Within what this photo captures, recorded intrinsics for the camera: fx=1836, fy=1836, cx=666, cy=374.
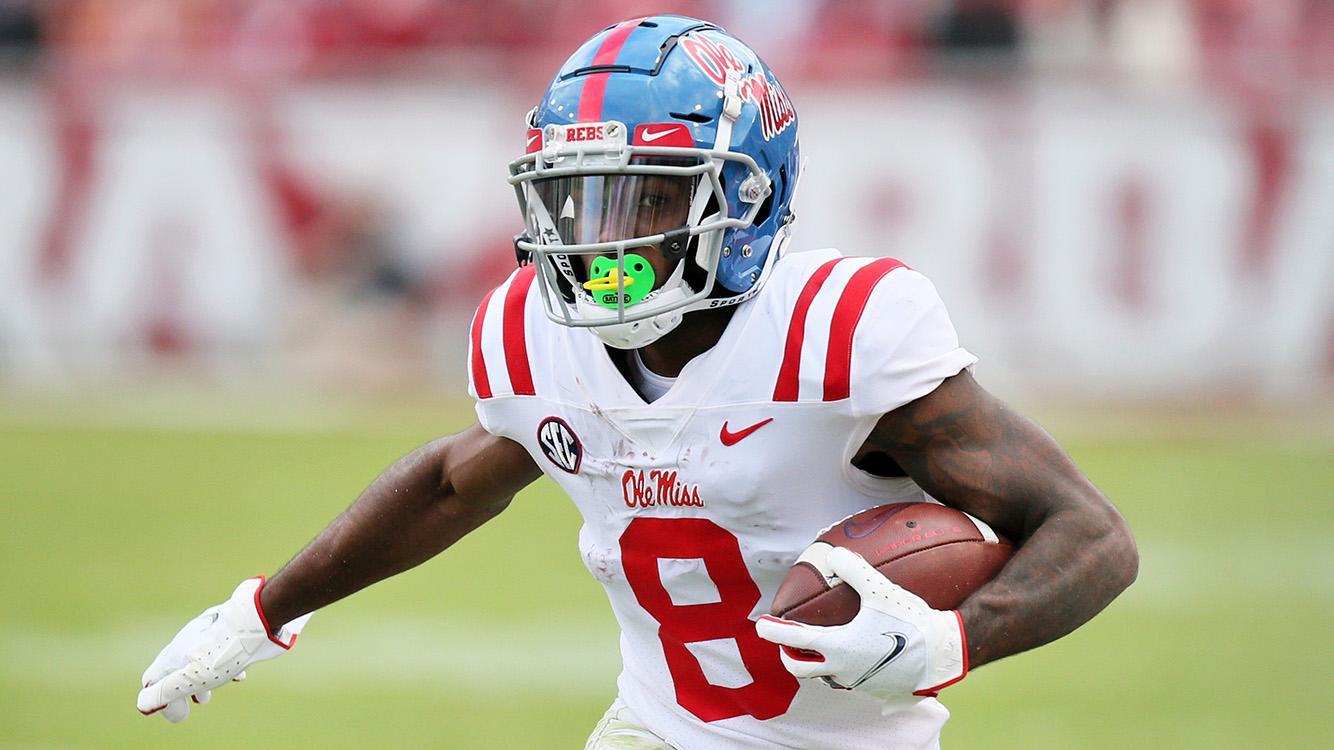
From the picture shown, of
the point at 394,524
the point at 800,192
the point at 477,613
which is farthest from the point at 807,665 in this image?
the point at 800,192

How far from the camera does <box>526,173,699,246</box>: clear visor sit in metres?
2.68

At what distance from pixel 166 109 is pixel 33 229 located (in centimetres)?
96

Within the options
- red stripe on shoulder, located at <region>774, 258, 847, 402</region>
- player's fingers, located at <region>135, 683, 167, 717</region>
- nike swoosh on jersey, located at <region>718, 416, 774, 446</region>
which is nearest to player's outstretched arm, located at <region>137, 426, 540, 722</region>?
player's fingers, located at <region>135, 683, 167, 717</region>

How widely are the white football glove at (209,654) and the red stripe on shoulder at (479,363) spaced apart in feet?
1.82

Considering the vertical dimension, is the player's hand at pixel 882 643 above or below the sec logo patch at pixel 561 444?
below

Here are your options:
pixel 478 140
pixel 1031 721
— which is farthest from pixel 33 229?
pixel 1031 721

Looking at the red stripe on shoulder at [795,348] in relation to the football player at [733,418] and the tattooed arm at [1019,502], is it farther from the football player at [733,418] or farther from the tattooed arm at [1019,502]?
the tattooed arm at [1019,502]

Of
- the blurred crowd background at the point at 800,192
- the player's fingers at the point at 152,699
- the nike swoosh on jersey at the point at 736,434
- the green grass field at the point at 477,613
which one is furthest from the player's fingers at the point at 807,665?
the blurred crowd background at the point at 800,192

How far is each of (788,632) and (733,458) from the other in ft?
1.17

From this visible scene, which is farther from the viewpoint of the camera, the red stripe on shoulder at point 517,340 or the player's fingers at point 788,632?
the red stripe on shoulder at point 517,340

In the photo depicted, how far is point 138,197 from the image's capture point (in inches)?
386

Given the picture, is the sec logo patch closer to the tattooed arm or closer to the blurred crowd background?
the tattooed arm

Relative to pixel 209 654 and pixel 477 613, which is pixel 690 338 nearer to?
pixel 209 654

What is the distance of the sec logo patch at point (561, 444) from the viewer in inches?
112
